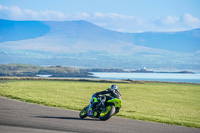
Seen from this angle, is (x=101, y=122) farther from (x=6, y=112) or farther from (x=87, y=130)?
(x=6, y=112)

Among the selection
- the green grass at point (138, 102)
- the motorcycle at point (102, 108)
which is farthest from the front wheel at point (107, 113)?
the green grass at point (138, 102)

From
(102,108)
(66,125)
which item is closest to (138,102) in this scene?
(102,108)

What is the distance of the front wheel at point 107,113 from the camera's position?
17672 millimetres

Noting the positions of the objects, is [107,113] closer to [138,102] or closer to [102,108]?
[102,108]

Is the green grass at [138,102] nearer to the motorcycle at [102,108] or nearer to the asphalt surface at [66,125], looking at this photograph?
the asphalt surface at [66,125]

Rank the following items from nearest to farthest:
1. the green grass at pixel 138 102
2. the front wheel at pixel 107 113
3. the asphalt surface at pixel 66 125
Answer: the asphalt surface at pixel 66 125, the front wheel at pixel 107 113, the green grass at pixel 138 102

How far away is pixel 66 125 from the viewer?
16.3m

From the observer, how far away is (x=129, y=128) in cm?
1609

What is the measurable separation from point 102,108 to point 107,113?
25.3 inches

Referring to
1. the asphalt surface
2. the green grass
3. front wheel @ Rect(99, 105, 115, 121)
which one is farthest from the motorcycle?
the green grass

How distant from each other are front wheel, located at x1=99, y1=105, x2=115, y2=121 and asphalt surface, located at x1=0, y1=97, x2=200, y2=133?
0.80ft

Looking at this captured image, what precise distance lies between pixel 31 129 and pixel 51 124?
140cm

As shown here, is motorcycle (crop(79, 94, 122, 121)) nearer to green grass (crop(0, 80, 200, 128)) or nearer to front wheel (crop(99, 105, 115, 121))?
front wheel (crop(99, 105, 115, 121))

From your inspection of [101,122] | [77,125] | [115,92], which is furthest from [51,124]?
[115,92]
